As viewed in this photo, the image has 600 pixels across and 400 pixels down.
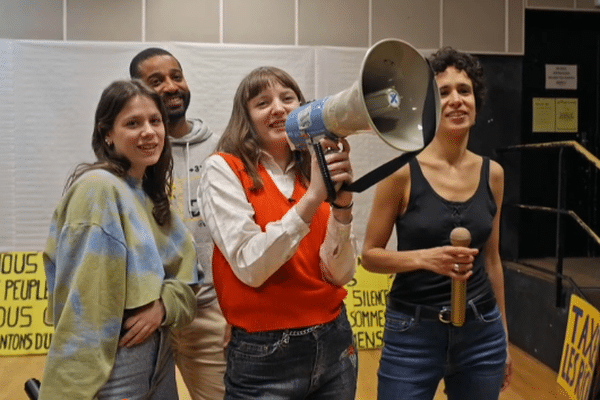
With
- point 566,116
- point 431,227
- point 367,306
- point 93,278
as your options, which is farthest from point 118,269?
point 566,116

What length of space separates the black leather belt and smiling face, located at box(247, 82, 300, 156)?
54 centimetres

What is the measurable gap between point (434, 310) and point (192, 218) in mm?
872

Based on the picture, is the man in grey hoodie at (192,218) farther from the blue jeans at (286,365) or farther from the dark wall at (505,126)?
the dark wall at (505,126)

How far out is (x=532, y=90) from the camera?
4496mm

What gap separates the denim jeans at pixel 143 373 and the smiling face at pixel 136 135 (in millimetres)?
406

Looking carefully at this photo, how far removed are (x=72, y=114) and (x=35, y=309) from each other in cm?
133

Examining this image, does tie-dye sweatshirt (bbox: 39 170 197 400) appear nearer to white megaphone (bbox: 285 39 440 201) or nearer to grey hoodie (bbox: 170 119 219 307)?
white megaphone (bbox: 285 39 440 201)

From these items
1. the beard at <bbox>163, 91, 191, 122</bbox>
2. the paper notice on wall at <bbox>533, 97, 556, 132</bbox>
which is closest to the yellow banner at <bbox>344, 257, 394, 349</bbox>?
the paper notice on wall at <bbox>533, 97, 556, 132</bbox>

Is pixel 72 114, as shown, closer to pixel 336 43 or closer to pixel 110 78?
pixel 110 78

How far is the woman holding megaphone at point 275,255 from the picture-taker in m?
1.16

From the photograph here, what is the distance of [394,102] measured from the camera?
1025 millimetres

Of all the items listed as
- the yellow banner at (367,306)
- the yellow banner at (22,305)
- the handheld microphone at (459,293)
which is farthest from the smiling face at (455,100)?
the yellow banner at (22,305)

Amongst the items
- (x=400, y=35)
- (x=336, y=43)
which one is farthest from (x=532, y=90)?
(x=336, y=43)

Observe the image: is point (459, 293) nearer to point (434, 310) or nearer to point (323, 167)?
point (434, 310)
